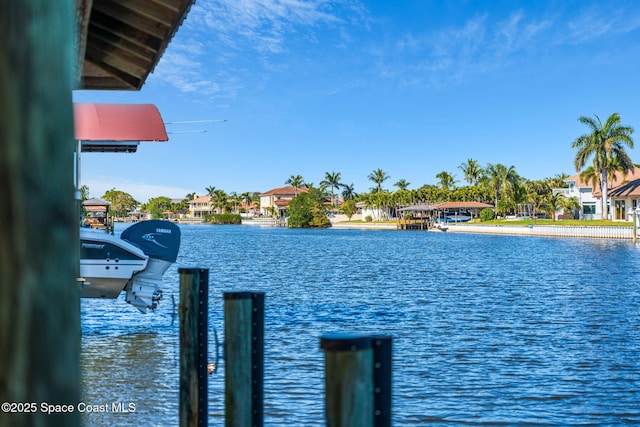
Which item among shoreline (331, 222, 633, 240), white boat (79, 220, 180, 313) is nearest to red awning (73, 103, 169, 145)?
white boat (79, 220, 180, 313)

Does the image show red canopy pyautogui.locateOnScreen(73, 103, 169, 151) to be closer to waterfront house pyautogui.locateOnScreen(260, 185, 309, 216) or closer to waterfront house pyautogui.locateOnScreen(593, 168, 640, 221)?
waterfront house pyautogui.locateOnScreen(593, 168, 640, 221)

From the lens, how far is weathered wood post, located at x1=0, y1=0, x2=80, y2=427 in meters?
1.16

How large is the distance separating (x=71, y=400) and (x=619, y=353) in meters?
13.9

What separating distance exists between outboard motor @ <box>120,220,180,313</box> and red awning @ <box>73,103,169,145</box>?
3362 mm

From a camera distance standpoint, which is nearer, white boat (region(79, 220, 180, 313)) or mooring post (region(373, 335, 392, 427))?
mooring post (region(373, 335, 392, 427))

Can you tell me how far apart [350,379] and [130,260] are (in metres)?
12.6

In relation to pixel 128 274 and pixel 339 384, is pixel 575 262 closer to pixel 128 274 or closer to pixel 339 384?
pixel 128 274

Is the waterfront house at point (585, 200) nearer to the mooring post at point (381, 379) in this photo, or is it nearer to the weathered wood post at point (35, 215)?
the mooring post at point (381, 379)

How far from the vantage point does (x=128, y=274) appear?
14.2 metres

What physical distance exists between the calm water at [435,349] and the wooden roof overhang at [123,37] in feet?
13.8

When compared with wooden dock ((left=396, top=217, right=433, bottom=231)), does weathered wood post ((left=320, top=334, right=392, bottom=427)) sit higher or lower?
lower

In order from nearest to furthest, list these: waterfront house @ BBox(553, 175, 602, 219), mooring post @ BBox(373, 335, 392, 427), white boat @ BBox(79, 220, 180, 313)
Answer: mooring post @ BBox(373, 335, 392, 427) → white boat @ BBox(79, 220, 180, 313) → waterfront house @ BBox(553, 175, 602, 219)

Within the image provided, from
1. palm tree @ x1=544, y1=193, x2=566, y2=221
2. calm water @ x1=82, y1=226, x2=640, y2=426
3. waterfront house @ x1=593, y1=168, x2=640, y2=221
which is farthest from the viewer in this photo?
palm tree @ x1=544, y1=193, x2=566, y2=221

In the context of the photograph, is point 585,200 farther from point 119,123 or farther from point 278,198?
point 278,198
